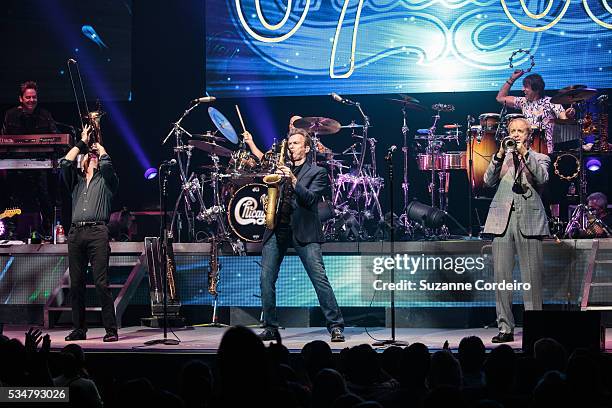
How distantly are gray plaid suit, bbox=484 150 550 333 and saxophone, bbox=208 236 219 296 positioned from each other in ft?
11.8

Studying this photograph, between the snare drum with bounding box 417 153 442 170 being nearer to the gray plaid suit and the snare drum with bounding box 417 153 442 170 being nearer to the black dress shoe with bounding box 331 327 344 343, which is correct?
the gray plaid suit

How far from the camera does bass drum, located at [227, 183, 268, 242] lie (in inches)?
468

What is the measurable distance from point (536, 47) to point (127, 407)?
1098 centimetres

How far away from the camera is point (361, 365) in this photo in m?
5.12

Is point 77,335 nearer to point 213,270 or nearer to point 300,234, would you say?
point 213,270

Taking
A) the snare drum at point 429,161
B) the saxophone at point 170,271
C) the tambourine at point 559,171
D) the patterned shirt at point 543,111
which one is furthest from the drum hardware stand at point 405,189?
the saxophone at point 170,271

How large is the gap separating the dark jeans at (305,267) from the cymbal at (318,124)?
429 centimetres

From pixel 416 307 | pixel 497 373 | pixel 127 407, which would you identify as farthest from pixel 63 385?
pixel 416 307

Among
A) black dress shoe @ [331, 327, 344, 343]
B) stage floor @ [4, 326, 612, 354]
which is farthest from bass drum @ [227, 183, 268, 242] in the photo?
black dress shoe @ [331, 327, 344, 343]

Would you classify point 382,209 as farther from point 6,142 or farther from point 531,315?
point 531,315

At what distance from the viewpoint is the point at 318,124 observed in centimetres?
1347

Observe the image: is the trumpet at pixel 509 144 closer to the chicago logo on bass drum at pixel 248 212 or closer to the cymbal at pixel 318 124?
the chicago logo on bass drum at pixel 248 212

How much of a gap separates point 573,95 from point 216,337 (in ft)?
20.0

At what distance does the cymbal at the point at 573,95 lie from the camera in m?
12.1
